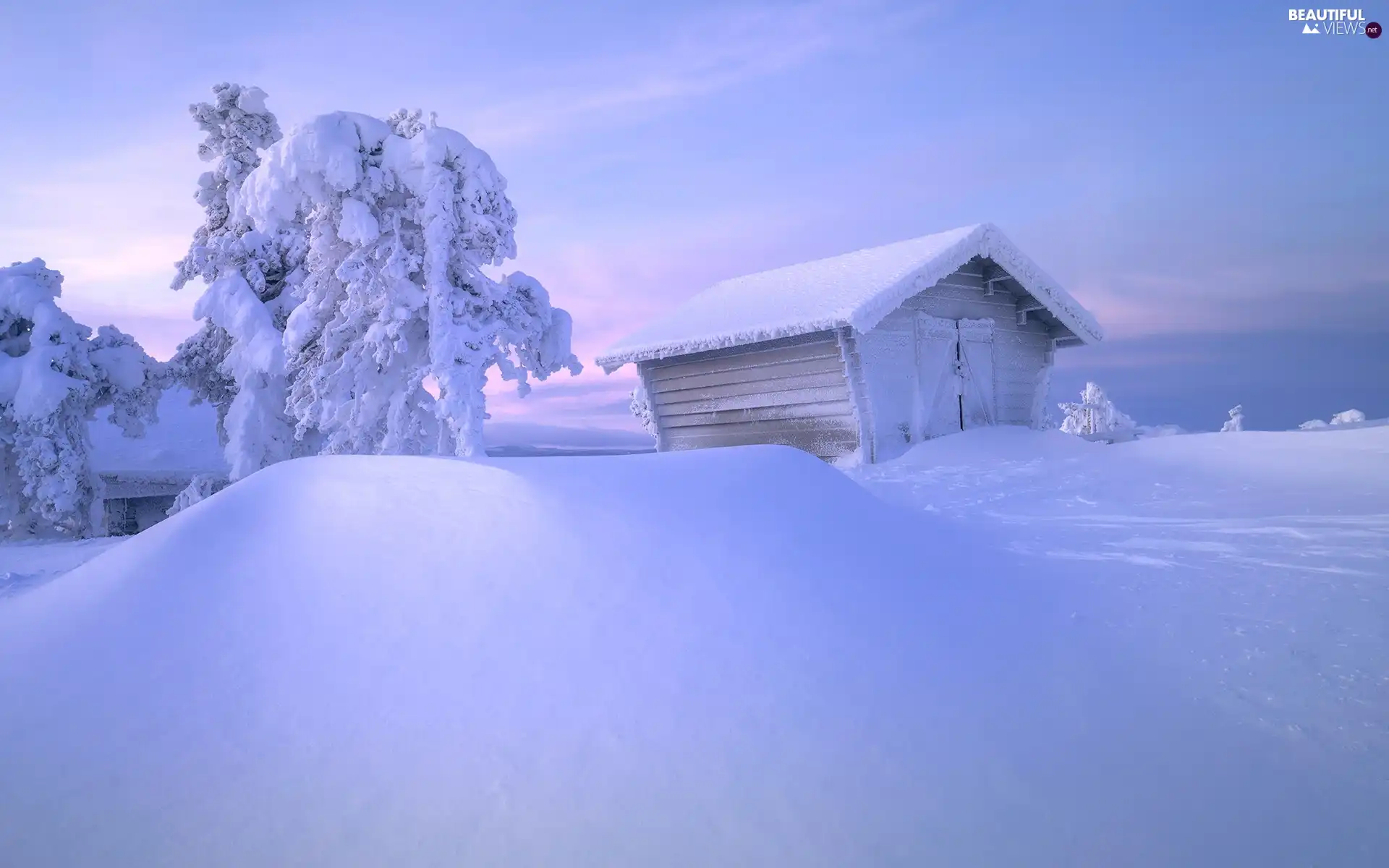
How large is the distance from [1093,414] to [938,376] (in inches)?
726

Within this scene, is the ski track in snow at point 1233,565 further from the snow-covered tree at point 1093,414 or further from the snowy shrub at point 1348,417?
the snow-covered tree at point 1093,414

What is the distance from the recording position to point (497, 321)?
13984 mm

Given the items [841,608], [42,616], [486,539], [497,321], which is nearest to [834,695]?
[841,608]

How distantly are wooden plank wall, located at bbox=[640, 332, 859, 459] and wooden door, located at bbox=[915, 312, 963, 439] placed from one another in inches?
55.6

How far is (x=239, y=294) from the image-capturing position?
48.2 ft

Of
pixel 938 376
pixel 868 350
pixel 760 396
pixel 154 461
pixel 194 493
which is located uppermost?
pixel 868 350

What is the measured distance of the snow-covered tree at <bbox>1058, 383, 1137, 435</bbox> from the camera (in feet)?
89.0

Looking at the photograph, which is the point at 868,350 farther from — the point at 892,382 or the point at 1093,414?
the point at 1093,414

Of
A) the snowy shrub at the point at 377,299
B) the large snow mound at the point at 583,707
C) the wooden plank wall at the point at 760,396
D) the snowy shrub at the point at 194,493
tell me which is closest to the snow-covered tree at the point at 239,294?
the snowy shrub at the point at 377,299

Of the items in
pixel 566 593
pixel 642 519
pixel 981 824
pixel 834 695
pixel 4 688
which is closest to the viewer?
pixel 981 824

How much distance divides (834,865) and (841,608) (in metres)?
1.38

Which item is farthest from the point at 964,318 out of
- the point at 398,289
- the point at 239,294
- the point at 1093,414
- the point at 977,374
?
the point at 1093,414

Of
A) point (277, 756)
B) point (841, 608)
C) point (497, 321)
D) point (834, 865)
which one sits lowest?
point (834, 865)

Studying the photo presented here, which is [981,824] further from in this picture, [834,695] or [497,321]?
[497,321]
